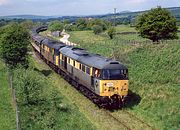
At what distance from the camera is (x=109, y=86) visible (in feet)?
92.0

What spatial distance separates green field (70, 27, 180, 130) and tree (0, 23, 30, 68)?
11.0 meters

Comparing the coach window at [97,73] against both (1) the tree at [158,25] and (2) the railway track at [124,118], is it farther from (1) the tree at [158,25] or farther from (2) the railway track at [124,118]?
(1) the tree at [158,25]

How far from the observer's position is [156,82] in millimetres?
31234

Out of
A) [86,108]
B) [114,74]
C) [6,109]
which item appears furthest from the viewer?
[86,108]

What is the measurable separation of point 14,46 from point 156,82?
58.4ft

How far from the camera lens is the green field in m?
25.2

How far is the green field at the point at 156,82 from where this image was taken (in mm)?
25219

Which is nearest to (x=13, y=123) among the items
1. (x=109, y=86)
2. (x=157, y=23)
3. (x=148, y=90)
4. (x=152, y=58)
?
(x=109, y=86)

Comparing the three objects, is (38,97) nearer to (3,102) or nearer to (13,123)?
(3,102)

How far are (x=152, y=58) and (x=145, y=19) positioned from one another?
1841 centimetres

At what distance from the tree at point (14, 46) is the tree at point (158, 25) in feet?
63.2

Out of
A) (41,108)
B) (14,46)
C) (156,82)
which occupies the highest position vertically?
(14,46)

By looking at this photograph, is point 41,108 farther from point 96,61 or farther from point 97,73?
point 96,61

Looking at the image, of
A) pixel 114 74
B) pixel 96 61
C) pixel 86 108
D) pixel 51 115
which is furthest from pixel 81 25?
pixel 51 115
